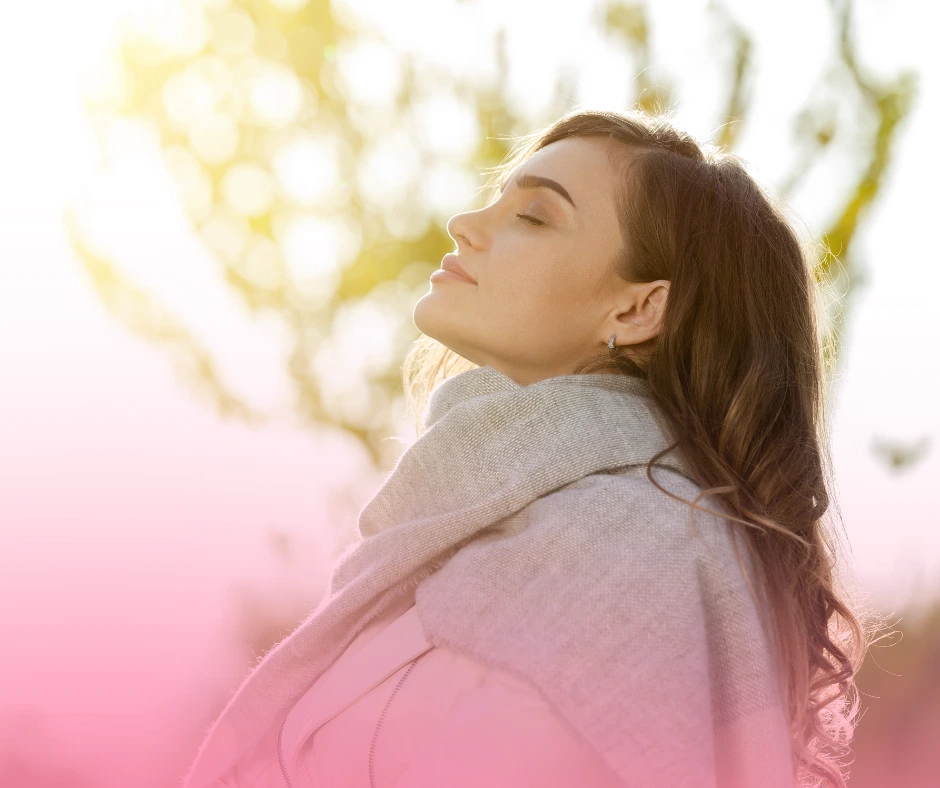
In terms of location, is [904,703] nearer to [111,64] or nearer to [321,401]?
[321,401]

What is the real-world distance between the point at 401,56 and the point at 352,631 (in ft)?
11.0

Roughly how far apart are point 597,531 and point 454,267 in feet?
2.30

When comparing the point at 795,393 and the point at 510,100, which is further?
the point at 510,100

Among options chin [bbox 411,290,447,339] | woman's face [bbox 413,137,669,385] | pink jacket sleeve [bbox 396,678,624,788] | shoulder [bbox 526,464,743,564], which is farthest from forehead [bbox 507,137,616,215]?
pink jacket sleeve [bbox 396,678,624,788]

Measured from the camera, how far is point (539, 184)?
1824 millimetres

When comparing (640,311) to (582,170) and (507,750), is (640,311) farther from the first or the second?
(507,750)

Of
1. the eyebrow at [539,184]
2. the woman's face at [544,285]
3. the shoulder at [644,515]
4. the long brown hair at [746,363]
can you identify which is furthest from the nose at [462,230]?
the shoulder at [644,515]

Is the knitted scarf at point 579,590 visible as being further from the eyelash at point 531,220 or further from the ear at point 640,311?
the eyelash at point 531,220

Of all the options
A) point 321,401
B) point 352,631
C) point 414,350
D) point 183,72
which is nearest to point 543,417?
point 352,631

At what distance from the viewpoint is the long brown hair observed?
159 centimetres

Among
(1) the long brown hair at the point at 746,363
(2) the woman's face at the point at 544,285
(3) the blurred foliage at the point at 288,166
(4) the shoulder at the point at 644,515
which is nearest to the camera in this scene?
(4) the shoulder at the point at 644,515

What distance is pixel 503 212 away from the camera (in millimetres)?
1852

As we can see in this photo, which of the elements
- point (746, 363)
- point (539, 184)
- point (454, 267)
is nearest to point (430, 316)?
point (454, 267)

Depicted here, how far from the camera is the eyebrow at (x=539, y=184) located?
1804 millimetres
